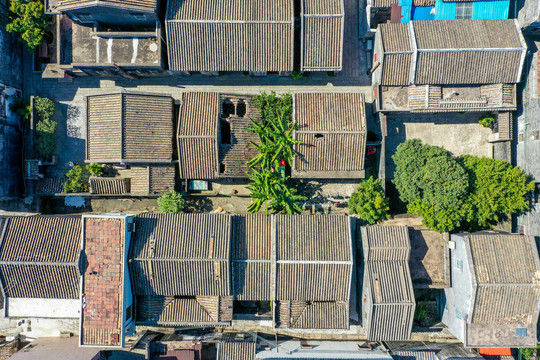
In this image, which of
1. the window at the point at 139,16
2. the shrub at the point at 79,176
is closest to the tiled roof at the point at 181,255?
the shrub at the point at 79,176

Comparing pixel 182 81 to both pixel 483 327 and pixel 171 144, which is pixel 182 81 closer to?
pixel 171 144

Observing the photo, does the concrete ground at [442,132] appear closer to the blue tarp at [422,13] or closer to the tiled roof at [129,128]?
the blue tarp at [422,13]

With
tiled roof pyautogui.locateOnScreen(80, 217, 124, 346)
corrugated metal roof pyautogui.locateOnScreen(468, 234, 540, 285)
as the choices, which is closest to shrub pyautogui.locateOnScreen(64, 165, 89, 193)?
tiled roof pyautogui.locateOnScreen(80, 217, 124, 346)

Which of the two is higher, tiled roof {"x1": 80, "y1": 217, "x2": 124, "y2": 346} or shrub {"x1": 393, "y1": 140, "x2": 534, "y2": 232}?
shrub {"x1": 393, "y1": 140, "x2": 534, "y2": 232}

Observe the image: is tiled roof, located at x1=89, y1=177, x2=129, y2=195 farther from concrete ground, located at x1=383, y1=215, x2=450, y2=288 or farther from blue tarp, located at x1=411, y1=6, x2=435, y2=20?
blue tarp, located at x1=411, y1=6, x2=435, y2=20

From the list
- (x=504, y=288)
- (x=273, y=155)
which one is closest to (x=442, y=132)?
(x=504, y=288)

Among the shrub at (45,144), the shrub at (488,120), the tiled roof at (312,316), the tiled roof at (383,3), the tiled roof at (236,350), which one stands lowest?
the tiled roof at (236,350)
